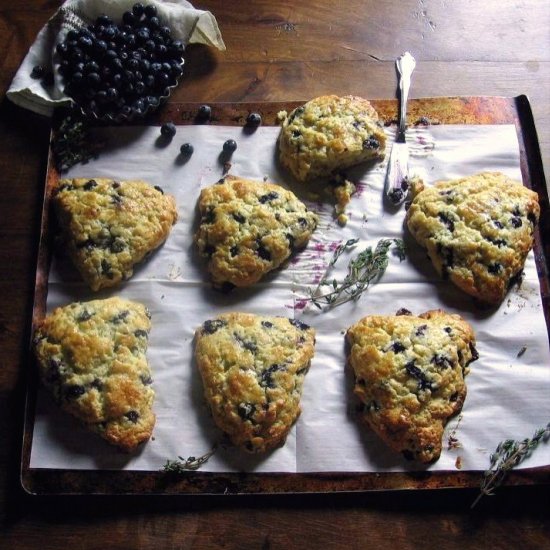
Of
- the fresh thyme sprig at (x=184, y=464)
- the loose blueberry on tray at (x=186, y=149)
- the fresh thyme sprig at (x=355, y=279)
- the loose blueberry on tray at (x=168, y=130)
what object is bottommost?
the fresh thyme sprig at (x=184, y=464)

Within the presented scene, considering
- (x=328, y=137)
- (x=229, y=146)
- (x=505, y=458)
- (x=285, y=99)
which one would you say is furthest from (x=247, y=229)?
(x=505, y=458)

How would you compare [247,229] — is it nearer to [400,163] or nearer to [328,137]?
[328,137]

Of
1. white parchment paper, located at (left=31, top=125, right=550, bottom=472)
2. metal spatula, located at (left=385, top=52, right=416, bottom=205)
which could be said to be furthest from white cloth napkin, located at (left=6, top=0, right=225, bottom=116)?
metal spatula, located at (left=385, top=52, right=416, bottom=205)

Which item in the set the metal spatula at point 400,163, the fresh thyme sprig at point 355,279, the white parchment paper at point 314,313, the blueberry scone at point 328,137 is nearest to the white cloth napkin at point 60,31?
the white parchment paper at point 314,313

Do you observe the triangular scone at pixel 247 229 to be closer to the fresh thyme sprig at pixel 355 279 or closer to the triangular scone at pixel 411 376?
the fresh thyme sprig at pixel 355 279

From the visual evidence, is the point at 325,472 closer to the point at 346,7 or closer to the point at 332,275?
the point at 332,275
